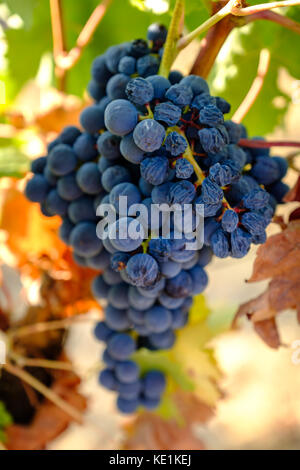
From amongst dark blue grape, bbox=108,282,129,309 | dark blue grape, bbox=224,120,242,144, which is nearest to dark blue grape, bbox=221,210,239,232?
dark blue grape, bbox=224,120,242,144

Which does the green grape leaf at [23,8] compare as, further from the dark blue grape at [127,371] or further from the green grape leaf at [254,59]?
the dark blue grape at [127,371]

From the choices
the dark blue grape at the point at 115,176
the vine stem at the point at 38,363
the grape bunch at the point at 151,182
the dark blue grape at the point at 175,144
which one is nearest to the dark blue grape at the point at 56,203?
the grape bunch at the point at 151,182

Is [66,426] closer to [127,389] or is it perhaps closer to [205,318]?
[127,389]

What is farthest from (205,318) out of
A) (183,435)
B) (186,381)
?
(183,435)

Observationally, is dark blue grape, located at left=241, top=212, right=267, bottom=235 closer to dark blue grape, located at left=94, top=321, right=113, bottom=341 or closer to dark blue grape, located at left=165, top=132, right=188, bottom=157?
dark blue grape, located at left=165, top=132, right=188, bottom=157

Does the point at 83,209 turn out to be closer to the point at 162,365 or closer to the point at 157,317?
the point at 157,317
